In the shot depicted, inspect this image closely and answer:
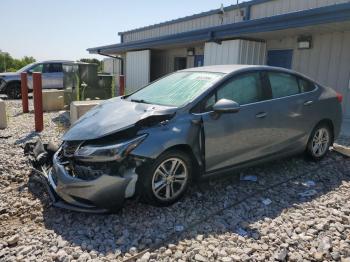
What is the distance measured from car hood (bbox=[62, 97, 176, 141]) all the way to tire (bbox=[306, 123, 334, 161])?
2658mm

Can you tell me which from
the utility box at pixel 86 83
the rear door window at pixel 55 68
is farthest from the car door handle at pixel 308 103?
the rear door window at pixel 55 68

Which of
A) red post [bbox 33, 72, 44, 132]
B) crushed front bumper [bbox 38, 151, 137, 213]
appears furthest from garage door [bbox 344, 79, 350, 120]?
red post [bbox 33, 72, 44, 132]

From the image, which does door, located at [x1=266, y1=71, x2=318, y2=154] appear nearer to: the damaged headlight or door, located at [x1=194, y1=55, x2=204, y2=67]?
the damaged headlight

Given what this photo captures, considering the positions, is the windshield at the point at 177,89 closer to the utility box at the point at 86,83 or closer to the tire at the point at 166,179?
the tire at the point at 166,179

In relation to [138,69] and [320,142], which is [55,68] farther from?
[320,142]

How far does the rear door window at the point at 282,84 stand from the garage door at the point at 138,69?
38.0 ft

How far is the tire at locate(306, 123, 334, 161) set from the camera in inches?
208

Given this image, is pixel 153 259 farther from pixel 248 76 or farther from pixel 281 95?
pixel 281 95

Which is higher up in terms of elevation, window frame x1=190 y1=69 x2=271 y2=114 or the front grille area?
window frame x1=190 y1=69 x2=271 y2=114

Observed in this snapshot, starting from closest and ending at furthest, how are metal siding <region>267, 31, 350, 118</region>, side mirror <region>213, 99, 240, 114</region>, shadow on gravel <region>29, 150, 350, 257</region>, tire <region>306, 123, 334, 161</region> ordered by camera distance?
shadow on gravel <region>29, 150, 350, 257</region> → side mirror <region>213, 99, 240, 114</region> → tire <region>306, 123, 334, 161</region> → metal siding <region>267, 31, 350, 118</region>

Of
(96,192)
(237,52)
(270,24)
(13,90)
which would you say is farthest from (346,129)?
(13,90)

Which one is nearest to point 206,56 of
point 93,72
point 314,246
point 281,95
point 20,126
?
point 93,72

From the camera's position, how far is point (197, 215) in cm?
366

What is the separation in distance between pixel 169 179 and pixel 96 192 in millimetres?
806
